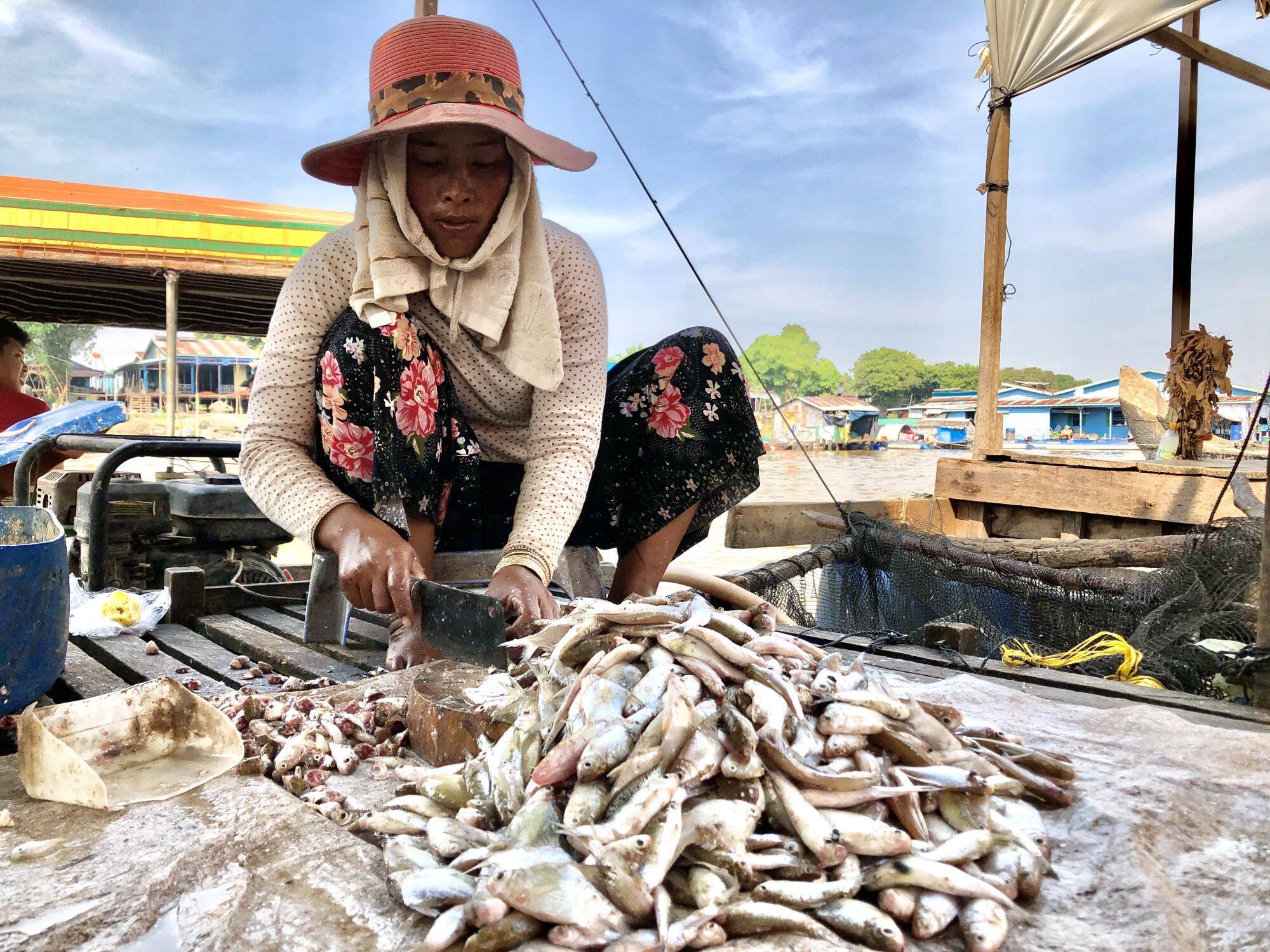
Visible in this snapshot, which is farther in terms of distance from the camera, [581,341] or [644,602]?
[581,341]

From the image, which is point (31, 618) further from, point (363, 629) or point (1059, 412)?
point (1059, 412)

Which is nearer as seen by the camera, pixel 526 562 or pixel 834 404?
pixel 526 562

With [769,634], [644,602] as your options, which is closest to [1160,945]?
[769,634]

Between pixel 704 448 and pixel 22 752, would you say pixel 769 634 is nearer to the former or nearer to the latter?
pixel 704 448

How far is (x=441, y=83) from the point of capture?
7.52ft

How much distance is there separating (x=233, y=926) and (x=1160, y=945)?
1.18 m

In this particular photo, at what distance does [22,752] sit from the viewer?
1465 millimetres

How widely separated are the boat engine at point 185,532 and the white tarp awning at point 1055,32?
18.6 ft

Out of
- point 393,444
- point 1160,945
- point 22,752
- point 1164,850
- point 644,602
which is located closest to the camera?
point 1160,945

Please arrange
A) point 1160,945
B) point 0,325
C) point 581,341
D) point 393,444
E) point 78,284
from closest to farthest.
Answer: point 1160,945 < point 393,444 < point 581,341 < point 0,325 < point 78,284

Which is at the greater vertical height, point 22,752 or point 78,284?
point 78,284

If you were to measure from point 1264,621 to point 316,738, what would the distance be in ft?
8.38

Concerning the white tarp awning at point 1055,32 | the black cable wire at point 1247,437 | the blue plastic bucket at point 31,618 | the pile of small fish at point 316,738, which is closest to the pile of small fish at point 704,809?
the pile of small fish at point 316,738

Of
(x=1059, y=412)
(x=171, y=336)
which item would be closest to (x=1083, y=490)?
(x=171, y=336)
